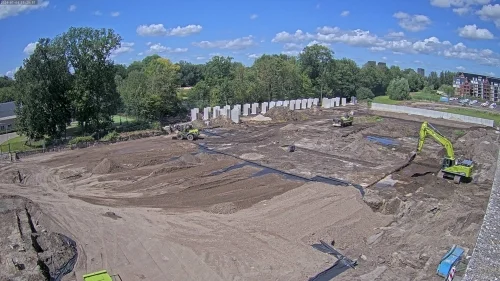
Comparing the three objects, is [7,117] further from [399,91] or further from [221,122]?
[399,91]

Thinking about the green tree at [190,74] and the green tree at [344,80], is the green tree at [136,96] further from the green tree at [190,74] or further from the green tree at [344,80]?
the green tree at [190,74]

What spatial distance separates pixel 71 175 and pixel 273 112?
3001 cm

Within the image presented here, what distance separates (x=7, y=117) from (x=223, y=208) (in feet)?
123

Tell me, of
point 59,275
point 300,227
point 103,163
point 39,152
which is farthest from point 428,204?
point 39,152

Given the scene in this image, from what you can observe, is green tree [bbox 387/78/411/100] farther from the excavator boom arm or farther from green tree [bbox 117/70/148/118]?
the excavator boom arm

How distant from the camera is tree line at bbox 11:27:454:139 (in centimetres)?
3447

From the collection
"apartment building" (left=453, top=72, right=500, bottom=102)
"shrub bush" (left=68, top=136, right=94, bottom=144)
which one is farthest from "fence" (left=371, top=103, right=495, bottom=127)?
"apartment building" (left=453, top=72, right=500, bottom=102)

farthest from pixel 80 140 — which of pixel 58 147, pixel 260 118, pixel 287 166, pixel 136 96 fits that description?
pixel 260 118

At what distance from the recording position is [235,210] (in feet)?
66.3

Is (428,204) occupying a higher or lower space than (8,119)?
lower

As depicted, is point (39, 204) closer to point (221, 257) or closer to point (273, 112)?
point (221, 257)

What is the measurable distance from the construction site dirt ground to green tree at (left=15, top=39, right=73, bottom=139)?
17.7 ft

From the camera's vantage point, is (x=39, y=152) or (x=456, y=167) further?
(x=39, y=152)

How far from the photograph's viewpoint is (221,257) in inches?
607
